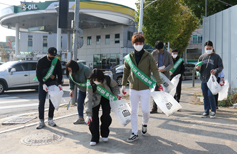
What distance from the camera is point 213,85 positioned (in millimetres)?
5484

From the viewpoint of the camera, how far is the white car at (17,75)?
11.6 metres

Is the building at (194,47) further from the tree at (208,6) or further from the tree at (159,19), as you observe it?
the tree at (208,6)

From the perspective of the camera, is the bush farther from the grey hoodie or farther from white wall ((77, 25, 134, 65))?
white wall ((77, 25, 134, 65))

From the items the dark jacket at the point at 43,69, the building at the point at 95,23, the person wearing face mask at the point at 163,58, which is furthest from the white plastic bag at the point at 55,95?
the building at the point at 95,23

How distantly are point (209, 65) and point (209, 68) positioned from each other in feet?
0.25

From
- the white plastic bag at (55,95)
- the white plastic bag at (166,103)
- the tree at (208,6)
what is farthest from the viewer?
the tree at (208,6)

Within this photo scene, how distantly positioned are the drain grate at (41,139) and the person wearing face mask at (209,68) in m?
3.58

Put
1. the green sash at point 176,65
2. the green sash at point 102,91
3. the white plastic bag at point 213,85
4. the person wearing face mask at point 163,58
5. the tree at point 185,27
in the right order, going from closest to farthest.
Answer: the green sash at point 102,91, the white plastic bag at point 213,85, the person wearing face mask at point 163,58, the green sash at point 176,65, the tree at point 185,27

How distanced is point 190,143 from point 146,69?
151 centimetres

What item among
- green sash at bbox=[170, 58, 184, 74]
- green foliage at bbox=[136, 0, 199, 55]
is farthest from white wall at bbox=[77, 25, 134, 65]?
green sash at bbox=[170, 58, 184, 74]

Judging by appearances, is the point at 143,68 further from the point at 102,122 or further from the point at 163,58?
the point at 163,58

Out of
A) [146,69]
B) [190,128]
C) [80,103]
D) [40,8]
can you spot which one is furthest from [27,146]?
[40,8]

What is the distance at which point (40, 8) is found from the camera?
98.2 ft

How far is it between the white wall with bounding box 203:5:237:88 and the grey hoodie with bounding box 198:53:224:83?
222cm
